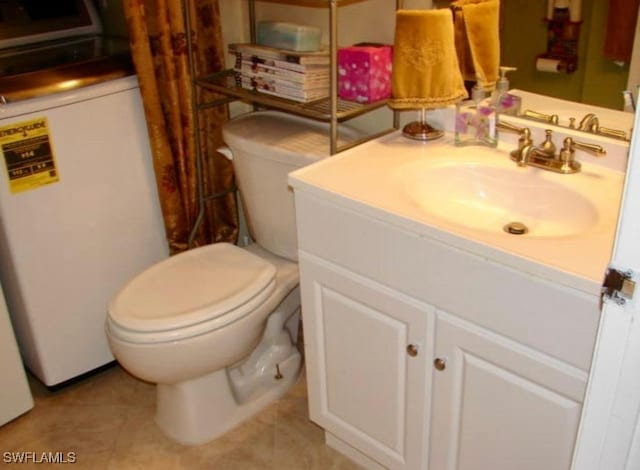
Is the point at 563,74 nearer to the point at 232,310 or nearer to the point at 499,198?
the point at 499,198

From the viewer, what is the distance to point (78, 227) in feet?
6.84

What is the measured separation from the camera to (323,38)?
2.10 metres

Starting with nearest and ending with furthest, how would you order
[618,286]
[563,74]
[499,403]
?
[618,286] → [499,403] → [563,74]

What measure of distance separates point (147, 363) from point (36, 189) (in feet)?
1.97

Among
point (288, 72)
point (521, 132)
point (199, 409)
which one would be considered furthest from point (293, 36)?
point (199, 409)

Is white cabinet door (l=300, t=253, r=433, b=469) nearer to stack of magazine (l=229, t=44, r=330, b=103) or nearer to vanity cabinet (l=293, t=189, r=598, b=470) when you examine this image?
vanity cabinet (l=293, t=189, r=598, b=470)

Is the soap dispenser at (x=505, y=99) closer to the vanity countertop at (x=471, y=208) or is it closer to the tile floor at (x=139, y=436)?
the vanity countertop at (x=471, y=208)

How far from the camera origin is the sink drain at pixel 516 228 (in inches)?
59.2

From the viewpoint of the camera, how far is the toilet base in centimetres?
198

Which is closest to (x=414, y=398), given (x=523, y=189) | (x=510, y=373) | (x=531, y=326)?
(x=510, y=373)

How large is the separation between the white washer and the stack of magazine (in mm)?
381

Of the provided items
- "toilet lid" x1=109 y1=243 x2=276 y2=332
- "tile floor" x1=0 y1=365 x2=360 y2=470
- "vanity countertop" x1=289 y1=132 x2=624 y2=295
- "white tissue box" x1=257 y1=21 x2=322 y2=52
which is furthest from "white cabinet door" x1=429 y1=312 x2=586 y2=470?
"white tissue box" x1=257 y1=21 x2=322 y2=52

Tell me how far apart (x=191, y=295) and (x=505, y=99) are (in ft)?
3.07

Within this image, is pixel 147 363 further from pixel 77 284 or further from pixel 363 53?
pixel 363 53
